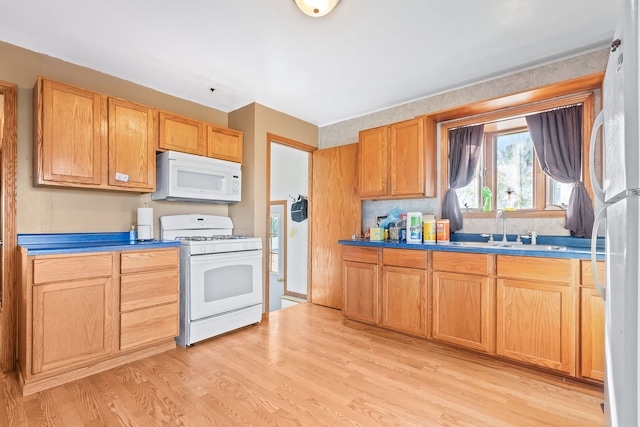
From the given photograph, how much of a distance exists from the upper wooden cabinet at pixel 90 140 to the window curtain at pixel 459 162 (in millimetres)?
2963

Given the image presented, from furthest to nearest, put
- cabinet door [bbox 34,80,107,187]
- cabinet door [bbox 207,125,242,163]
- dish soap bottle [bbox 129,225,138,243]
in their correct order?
cabinet door [bbox 207,125,242,163], dish soap bottle [bbox 129,225,138,243], cabinet door [bbox 34,80,107,187]

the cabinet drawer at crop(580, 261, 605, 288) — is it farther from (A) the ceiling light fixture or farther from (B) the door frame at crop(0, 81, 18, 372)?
(B) the door frame at crop(0, 81, 18, 372)

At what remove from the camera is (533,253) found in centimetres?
222

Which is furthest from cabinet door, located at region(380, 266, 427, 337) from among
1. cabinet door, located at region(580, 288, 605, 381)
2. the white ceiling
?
the white ceiling

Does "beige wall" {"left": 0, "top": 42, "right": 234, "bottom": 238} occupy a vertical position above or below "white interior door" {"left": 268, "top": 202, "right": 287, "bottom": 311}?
above

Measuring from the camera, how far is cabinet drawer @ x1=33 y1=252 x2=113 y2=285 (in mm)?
2039

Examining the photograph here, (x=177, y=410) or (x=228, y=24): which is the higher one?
(x=228, y=24)

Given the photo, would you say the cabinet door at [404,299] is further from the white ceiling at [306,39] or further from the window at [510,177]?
the white ceiling at [306,39]

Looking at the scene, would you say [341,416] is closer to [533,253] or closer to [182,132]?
[533,253]

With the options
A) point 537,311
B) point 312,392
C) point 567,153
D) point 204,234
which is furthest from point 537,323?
point 204,234

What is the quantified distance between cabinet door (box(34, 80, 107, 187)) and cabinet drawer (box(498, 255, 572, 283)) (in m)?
3.34

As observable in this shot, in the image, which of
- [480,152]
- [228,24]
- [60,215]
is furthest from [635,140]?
[60,215]

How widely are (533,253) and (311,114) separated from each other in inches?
114

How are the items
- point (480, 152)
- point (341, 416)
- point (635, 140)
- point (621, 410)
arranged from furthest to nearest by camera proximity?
point (480, 152)
point (341, 416)
point (621, 410)
point (635, 140)
